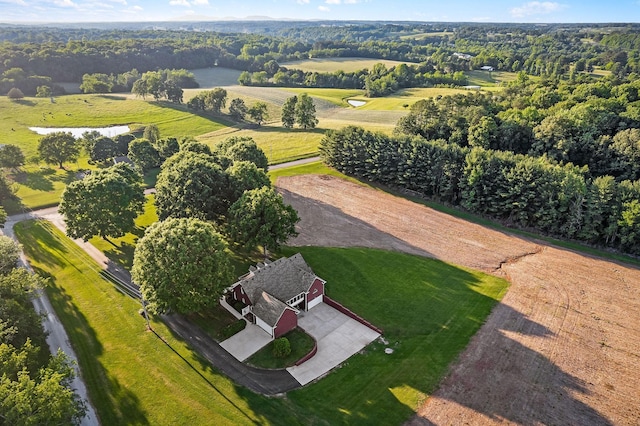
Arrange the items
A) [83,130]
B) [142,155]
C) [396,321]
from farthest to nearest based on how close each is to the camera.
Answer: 1. [83,130]
2. [142,155]
3. [396,321]

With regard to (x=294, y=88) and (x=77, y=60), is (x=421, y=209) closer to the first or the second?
(x=294, y=88)

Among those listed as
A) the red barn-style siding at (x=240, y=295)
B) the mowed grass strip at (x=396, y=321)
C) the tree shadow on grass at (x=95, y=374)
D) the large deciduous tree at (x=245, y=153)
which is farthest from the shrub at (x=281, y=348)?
the large deciduous tree at (x=245, y=153)

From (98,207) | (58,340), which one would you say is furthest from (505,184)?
(58,340)

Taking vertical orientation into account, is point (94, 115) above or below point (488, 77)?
below

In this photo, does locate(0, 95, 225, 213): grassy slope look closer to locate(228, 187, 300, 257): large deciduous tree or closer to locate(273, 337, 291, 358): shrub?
locate(228, 187, 300, 257): large deciduous tree

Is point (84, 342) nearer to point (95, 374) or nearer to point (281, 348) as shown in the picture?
point (95, 374)

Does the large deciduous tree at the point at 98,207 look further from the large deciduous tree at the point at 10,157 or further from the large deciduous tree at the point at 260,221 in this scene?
the large deciduous tree at the point at 10,157
